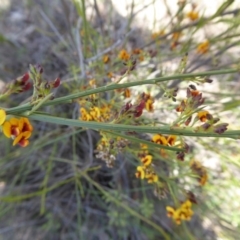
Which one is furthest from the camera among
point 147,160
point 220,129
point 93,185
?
point 93,185

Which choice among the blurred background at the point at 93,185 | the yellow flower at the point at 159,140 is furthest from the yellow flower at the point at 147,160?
the blurred background at the point at 93,185

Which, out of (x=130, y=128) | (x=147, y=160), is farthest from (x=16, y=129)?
(x=147, y=160)

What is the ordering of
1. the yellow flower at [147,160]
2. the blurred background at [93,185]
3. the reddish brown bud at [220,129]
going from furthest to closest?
the blurred background at [93,185] → the yellow flower at [147,160] → the reddish brown bud at [220,129]

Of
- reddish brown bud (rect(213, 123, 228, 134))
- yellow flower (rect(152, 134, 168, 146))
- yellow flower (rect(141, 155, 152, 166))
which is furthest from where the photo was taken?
yellow flower (rect(141, 155, 152, 166))

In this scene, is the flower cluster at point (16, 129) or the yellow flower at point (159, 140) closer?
the flower cluster at point (16, 129)

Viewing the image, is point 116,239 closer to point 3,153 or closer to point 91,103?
point 3,153

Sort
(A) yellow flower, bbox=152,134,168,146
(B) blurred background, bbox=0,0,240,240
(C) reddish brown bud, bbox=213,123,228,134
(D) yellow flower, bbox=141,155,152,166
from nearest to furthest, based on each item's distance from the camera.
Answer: (C) reddish brown bud, bbox=213,123,228,134
(A) yellow flower, bbox=152,134,168,146
(D) yellow flower, bbox=141,155,152,166
(B) blurred background, bbox=0,0,240,240

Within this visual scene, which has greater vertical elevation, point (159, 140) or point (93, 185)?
point (159, 140)

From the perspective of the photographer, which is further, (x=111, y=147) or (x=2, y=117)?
(x=111, y=147)

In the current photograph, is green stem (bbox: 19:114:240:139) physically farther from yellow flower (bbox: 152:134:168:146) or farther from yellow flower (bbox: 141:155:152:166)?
yellow flower (bbox: 141:155:152:166)

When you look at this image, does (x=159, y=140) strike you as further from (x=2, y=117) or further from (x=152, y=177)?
(x=2, y=117)

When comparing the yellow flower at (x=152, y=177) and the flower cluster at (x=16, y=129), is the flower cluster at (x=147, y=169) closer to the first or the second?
the yellow flower at (x=152, y=177)

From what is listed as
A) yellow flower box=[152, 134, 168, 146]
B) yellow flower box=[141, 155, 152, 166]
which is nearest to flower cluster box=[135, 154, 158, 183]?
yellow flower box=[141, 155, 152, 166]
